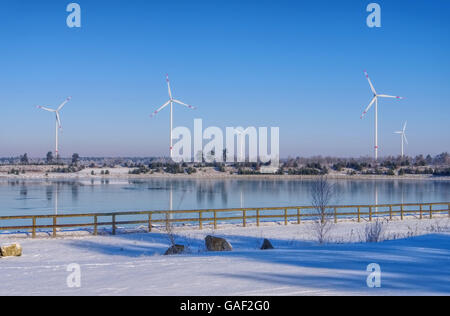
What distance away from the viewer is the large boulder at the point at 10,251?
15766 mm

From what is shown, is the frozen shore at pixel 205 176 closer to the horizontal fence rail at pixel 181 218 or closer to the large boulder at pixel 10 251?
the horizontal fence rail at pixel 181 218

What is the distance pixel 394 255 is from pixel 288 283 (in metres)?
4.44

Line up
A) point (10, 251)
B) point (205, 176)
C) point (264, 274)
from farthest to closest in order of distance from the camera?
point (205, 176)
point (10, 251)
point (264, 274)

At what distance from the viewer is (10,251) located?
15984 mm

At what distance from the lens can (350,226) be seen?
27453 millimetres

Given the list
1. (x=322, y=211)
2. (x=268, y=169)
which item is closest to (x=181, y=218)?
(x=322, y=211)

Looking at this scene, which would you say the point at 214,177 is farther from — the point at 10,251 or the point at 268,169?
the point at 10,251

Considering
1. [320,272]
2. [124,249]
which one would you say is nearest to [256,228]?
[124,249]

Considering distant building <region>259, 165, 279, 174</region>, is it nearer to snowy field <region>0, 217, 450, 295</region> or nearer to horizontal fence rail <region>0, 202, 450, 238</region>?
horizontal fence rail <region>0, 202, 450, 238</region>

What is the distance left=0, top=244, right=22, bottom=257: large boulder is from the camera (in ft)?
51.7

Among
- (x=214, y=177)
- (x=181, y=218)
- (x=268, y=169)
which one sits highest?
(x=268, y=169)

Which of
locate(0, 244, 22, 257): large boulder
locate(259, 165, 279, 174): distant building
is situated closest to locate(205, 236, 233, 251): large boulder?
locate(0, 244, 22, 257): large boulder

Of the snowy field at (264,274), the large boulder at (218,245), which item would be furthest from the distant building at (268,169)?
the snowy field at (264,274)
